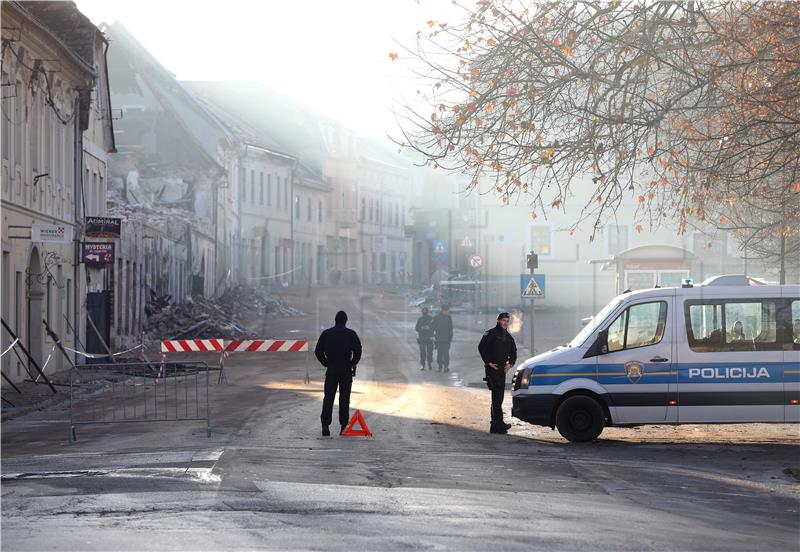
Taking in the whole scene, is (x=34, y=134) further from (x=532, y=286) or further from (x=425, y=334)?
(x=532, y=286)

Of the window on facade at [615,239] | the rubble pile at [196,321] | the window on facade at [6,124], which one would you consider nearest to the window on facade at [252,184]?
the rubble pile at [196,321]

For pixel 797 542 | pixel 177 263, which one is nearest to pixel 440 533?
pixel 797 542

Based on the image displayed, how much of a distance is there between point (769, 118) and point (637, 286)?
3304 centimetres

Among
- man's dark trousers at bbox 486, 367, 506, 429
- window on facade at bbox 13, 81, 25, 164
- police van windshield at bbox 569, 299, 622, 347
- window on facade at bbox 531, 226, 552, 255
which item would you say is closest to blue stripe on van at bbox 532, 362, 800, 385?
police van windshield at bbox 569, 299, 622, 347

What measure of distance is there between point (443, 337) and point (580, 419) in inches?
735

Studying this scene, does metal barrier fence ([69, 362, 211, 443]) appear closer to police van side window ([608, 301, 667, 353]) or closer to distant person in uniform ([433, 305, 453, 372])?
police van side window ([608, 301, 667, 353])

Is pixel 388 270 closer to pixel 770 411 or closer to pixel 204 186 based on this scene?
pixel 204 186

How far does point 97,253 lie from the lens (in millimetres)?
32500

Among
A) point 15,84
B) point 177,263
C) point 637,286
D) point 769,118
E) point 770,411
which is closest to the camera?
point 769,118

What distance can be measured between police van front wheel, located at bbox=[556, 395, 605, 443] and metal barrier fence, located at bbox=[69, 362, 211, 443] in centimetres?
476

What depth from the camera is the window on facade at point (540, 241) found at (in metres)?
71.4

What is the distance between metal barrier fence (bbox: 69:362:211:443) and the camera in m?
19.3

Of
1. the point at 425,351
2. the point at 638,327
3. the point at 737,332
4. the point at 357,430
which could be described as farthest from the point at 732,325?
the point at 425,351

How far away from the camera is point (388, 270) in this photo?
112562mm
